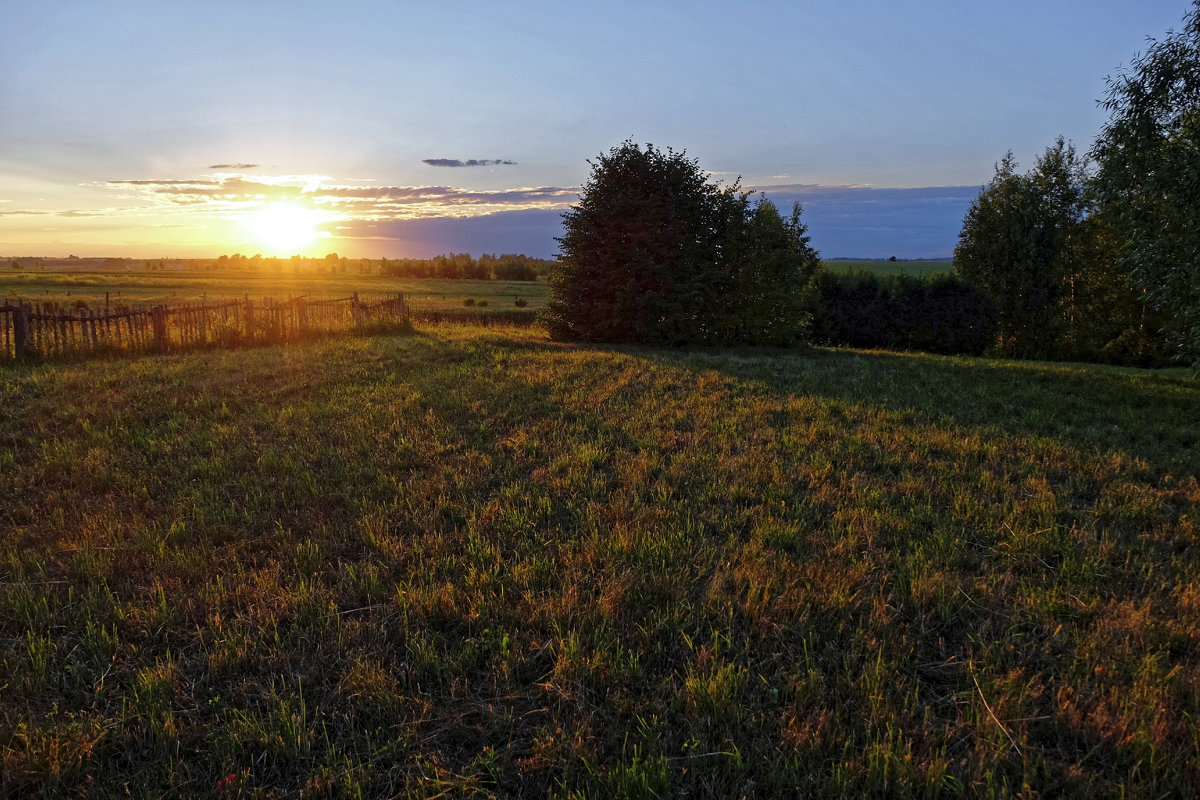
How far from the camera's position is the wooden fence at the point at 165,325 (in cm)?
1408

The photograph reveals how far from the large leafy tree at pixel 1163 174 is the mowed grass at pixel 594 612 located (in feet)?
20.7

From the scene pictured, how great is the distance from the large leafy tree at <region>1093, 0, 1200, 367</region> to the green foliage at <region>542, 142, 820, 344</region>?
40.5 feet

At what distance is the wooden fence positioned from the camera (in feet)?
46.2

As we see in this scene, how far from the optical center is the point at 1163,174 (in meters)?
11.5

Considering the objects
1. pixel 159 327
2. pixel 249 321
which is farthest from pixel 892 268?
pixel 159 327

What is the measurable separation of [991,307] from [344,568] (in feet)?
132

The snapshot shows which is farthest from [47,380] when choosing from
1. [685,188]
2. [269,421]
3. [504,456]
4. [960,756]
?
[685,188]

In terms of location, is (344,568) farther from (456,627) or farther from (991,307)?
(991,307)

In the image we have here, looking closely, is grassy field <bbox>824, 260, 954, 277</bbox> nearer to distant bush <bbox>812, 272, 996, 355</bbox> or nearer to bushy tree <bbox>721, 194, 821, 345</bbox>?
distant bush <bbox>812, 272, 996, 355</bbox>

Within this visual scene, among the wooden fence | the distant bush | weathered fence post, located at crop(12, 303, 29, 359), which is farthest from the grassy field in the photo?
weathered fence post, located at crop(12, 303, 29, 359)

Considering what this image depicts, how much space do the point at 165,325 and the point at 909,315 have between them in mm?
35562

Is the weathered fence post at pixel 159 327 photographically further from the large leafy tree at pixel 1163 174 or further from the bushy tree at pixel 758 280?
the large leafy tree at pixel 1163 174

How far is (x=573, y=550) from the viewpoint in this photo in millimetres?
4828

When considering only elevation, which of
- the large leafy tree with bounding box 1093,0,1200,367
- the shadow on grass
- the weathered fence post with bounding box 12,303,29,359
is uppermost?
the large leafy tree with bounding box 1093,0,1200,367
